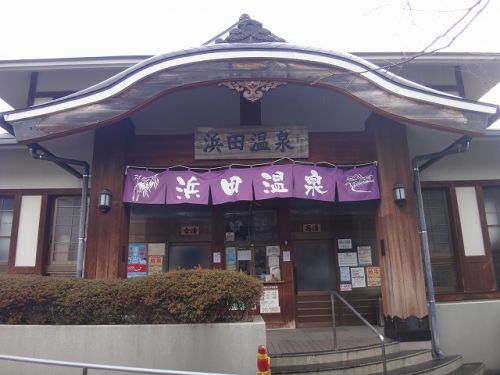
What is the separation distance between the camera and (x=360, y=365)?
6.70 meters

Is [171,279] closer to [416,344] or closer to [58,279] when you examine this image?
[58,279]

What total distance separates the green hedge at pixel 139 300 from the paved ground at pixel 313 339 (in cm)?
168

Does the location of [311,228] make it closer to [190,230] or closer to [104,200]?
[190,230]

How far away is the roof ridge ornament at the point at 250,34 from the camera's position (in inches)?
324

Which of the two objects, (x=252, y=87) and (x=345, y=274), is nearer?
(x=252, y=87)

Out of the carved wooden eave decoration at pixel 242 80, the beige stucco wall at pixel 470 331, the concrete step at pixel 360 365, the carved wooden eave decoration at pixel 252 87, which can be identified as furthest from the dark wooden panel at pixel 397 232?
the carved wooden eave decoration at pixel 252 87

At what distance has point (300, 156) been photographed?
8695 mm

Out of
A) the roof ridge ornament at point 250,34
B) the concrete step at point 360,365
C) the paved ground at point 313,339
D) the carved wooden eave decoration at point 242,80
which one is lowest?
the concrete step at point 360,365

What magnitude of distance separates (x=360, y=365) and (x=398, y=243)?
2.58 metres

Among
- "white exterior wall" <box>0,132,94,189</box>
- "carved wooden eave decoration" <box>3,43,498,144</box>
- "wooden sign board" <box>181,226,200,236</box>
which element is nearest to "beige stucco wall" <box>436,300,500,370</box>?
"carved wooden eave decoration" <box>3,43,498,144</box>

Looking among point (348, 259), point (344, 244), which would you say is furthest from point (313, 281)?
point (344, 244)

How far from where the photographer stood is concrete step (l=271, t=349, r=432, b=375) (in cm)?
651

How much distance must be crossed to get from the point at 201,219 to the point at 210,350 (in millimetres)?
4719

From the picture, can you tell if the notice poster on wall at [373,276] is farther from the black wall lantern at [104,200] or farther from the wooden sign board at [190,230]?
the black wall lantern at [104,200]
